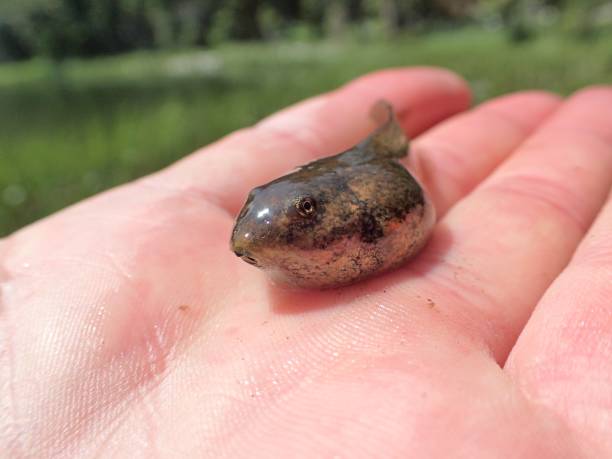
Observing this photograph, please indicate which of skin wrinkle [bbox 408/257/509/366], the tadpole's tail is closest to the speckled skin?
skin wrinkle [bbox 408/257/509/366]

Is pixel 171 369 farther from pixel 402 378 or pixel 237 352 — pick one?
pixel 402 378

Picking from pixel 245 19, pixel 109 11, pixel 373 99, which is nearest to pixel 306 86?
pixel 373 99

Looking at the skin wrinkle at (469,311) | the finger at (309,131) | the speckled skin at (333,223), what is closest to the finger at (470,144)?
the finger at (309,131)

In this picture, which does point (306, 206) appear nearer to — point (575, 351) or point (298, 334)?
point (298, 334)

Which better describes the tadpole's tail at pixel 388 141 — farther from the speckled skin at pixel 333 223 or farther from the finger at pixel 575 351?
the finger at pixel 575 351

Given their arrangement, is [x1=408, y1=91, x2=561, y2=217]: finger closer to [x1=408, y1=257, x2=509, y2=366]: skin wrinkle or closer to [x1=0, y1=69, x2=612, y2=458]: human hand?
[x1=0, y1=69, x2=612, y2=458]: human hand

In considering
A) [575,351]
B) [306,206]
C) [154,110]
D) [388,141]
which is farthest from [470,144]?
[154,110]
